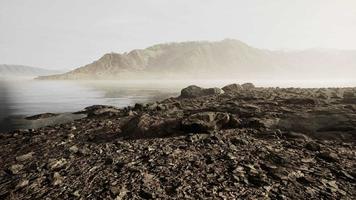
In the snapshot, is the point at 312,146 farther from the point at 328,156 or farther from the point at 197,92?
the point at 197,92

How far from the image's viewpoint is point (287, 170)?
1040cm

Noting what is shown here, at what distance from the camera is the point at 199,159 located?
11578 mm

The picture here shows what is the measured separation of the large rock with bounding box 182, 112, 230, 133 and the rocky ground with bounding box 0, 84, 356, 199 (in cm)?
5

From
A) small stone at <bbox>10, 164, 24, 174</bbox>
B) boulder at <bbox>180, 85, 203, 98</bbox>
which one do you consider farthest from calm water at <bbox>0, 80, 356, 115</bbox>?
small stone at <bbox>10, 164, 24, 174</bbox>

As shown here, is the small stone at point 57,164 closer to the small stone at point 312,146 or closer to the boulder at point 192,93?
the small stone at point 312,146

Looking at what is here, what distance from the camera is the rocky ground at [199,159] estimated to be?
9.56 meters

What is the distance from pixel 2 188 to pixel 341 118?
13971 mm

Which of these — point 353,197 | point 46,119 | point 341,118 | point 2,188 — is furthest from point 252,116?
point 46,119

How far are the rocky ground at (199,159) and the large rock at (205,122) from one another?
0.05 meters

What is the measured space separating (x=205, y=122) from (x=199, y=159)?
11.6 ft

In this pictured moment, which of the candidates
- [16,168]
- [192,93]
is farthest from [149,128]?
[192,93]

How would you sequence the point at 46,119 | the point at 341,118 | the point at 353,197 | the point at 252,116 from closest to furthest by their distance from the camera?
the point at 353,197, the point at 341,118, the point at 252,116, the point at 46,119

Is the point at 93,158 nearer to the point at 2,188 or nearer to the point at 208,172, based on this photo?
the point at 2,188

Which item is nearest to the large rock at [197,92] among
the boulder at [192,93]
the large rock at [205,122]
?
the boulder at [192,93]
